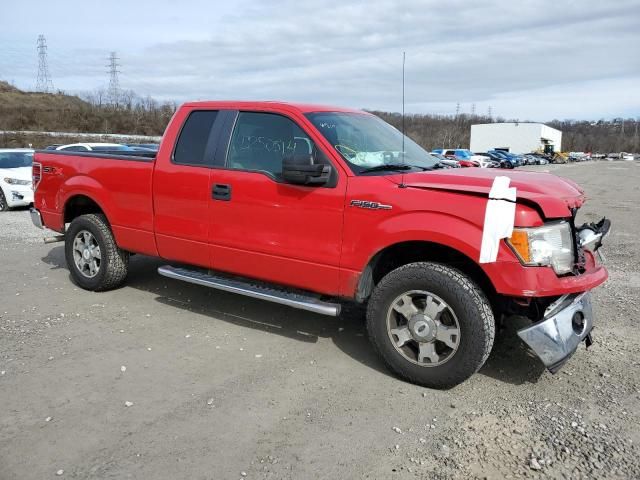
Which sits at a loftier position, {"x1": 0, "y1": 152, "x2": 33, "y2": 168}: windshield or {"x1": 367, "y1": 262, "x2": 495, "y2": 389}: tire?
{"x1": 0, "y1": 152, "x2": 33, "y2": 168}: windshield

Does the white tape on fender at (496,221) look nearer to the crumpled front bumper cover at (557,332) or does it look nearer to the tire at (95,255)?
the crumpled front bumper cover at (557,332)

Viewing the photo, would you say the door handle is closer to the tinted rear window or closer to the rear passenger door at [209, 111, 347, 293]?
the rear passenger door at [209, 111, 347, 293]

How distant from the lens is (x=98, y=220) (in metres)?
5.82

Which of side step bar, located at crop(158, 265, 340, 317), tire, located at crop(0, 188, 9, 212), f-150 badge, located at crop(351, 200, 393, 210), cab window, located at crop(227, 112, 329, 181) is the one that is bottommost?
tire, located at crop(0, 188, 9, 212)

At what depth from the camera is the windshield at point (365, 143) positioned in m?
4.25

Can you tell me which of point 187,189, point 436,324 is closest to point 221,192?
point 187,189

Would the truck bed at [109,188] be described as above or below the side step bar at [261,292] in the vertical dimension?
above

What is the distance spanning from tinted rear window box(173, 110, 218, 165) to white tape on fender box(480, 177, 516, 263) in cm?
253

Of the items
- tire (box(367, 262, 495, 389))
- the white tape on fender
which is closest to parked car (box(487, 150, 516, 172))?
tire (box(367, 262, 495, 389))

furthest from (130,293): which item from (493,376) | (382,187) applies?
(493,376)

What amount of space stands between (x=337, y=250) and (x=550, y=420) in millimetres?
1828

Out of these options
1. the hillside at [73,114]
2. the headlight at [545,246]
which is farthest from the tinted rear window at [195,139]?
the hillside at [73,114]

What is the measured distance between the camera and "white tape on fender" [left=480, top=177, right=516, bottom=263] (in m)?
3.39

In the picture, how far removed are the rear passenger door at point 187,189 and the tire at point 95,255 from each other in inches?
34.9
